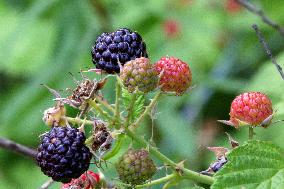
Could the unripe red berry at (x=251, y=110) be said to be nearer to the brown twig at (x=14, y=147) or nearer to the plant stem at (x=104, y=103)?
the plant stem at (x=104, y=103)

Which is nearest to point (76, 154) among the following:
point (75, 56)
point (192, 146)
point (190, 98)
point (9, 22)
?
point (192, 146)

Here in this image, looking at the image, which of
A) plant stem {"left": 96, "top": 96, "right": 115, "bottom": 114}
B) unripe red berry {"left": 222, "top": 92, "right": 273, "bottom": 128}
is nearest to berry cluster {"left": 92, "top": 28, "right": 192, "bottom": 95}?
plant stem {"left": 96, "top": 96, "right": 115, "bottom": 114}

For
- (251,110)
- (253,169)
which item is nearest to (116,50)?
(251,110)

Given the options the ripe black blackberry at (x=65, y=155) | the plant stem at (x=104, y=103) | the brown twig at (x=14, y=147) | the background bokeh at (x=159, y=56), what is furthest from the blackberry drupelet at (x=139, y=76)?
the background bokeh at (x=159, y=56)

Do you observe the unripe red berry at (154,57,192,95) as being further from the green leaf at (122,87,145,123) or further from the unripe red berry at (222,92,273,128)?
the unripe red berry at (222,92,273,128)

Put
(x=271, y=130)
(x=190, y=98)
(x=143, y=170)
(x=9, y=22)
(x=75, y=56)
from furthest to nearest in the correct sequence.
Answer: (x=9, y=22) < (x=190, y=98) < (x=75, y=56) < (x=271, y=130) < (x=143, y=170)

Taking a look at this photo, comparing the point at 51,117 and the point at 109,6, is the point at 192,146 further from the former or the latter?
the point at 51,117
